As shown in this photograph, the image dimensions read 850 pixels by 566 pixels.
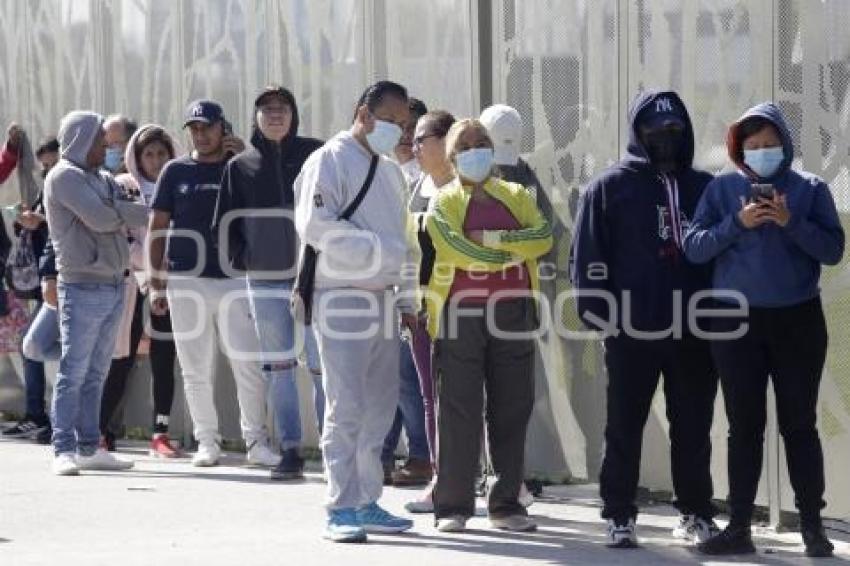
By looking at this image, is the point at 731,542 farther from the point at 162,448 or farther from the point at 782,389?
the point at 162,448

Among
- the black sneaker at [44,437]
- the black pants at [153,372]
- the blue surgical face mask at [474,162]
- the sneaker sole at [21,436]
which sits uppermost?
the blue surgical face mask at [474,162]

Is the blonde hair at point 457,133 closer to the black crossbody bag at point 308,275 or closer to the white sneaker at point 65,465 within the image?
the black crossbody bag at point 308,275

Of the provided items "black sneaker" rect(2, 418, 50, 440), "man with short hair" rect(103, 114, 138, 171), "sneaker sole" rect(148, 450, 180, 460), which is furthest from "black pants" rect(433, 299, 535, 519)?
"black sneaker" rect(2, 418, 50, 440)

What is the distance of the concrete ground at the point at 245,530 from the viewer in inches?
383

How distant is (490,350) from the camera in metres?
10.6

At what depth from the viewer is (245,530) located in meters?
10.6

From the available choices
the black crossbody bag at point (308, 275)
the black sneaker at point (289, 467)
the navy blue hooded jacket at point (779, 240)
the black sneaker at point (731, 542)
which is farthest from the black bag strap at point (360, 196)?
the black sneaker at point (289, 467)

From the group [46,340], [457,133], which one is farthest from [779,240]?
[46,340]

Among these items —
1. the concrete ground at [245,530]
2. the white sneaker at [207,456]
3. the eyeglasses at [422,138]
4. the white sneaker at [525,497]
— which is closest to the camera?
the concrete ground at [245,530]

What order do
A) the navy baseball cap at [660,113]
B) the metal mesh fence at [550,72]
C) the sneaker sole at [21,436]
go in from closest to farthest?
1. the navy baseball cap at [660,113]
2. the metal mesh fence at [550,72]
3. the sneaker sole at [21,436]

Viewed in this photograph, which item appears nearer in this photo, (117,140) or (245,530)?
(245,530)

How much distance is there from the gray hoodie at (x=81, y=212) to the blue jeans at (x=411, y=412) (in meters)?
1.83

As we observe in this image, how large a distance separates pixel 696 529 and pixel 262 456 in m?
3.93

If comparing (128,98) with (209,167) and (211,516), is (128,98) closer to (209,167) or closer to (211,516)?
(209,167)
